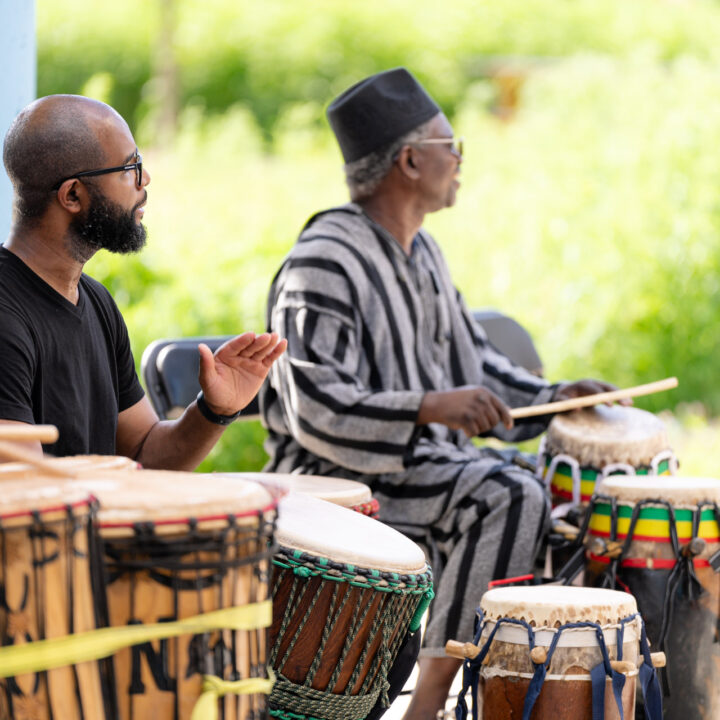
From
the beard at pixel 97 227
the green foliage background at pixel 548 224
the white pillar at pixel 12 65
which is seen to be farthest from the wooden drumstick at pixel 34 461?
the green foliage background at pixel 548 224

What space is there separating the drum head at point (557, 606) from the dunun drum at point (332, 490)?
498 mm

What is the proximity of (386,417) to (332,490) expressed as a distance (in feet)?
1.64

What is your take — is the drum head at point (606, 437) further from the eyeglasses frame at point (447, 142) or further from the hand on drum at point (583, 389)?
the eyeglasses frame at point (447, 142)

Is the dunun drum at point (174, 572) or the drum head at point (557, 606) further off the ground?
the dunun drum at point (174, 572)

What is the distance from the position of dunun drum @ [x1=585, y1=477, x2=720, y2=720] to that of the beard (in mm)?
1483

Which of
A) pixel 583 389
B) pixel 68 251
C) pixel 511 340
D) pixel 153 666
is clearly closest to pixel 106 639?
pixel 153 666

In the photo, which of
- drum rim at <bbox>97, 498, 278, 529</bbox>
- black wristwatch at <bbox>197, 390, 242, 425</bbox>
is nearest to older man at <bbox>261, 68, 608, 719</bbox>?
black wristwatch at <bbox>197, 390, 242, 425</bbox>

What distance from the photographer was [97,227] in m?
2.71

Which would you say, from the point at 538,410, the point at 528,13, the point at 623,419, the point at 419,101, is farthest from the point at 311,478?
the point at 528,13

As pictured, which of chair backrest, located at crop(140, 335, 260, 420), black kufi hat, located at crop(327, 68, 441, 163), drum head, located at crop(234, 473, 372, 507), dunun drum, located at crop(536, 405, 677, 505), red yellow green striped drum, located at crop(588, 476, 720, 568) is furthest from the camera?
black kufi hat, located at crop(327, 68, 441, 163)

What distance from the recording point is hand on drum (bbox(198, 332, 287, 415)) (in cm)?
283

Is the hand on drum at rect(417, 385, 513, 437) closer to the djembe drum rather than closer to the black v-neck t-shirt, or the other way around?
the black v-neck t-shirt

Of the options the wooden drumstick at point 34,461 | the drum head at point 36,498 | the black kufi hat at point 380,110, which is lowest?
the drum head at point 36,498

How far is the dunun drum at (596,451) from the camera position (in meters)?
3.72
